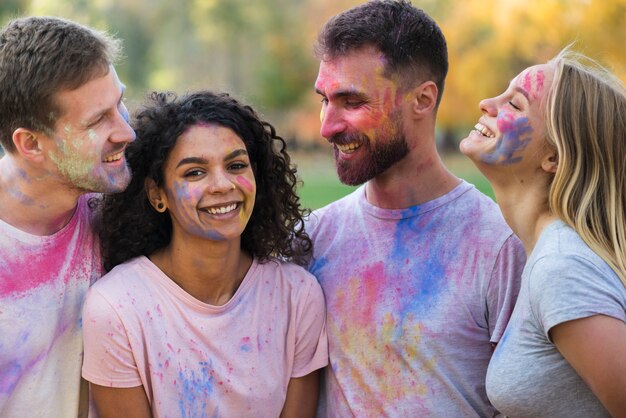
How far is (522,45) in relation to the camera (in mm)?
28031

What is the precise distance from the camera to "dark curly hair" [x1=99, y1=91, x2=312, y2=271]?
3549 millimetres

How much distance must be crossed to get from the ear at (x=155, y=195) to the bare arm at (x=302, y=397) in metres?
0.95

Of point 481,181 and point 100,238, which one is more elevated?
point 481,181

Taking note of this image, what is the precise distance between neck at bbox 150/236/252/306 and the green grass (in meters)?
13.8

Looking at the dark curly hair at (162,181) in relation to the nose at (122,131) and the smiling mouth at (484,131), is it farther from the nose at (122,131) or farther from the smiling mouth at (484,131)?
the smiling mouth at (484,131)

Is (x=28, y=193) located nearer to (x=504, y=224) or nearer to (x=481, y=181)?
(x=504, y=224)

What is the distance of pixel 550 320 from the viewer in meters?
2.71

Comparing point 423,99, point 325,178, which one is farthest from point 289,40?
point 423,99

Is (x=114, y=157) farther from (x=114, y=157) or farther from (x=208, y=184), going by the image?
(x=208, y=184)

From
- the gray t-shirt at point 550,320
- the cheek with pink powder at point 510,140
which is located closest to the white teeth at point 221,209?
the cheek with pink powder at point 510,140

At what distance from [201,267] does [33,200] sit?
75 centimetres

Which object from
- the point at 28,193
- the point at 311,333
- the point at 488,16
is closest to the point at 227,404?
the point at 311,333

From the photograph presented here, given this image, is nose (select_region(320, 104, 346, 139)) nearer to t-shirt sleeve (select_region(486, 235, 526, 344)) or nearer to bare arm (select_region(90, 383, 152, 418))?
t-shirt sleeve (select_region(486, 235, 526, 344))

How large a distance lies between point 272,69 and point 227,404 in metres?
46.3
